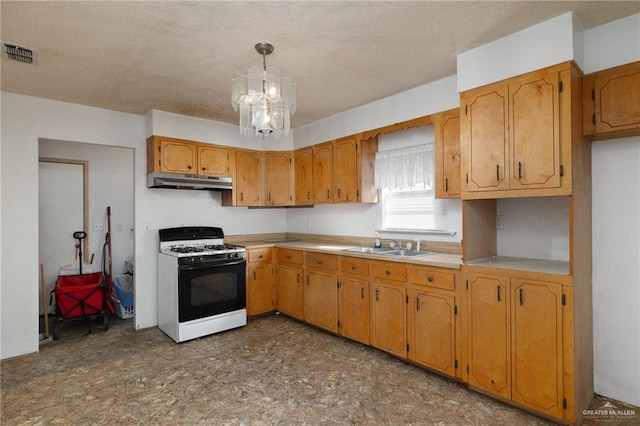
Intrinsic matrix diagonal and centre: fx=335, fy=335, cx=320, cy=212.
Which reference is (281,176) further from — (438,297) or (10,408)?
(10,408)

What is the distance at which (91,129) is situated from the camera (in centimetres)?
373

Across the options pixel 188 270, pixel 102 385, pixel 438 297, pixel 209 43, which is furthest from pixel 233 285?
pixel 209 43

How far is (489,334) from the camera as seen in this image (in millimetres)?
2377

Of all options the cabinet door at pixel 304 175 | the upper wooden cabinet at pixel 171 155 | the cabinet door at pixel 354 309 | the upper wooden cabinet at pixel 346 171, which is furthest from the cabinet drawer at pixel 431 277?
the upper wooden cabinet at pixel 171 155

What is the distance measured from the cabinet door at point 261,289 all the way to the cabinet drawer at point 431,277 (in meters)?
2.11

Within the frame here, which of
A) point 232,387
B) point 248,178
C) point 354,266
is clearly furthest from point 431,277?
point 248,178

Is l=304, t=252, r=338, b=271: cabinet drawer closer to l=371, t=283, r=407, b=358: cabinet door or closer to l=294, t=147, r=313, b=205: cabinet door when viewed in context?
l=371, t=283, r=407, b=358: cabinet door

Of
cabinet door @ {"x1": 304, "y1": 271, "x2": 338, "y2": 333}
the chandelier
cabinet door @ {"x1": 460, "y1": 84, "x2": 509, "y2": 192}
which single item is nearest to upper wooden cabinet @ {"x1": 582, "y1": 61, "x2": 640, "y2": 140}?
cabinet door @ {"x1": 460, "y1": 84, "x2": 509, "y2": 192}

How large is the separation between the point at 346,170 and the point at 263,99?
189 cm

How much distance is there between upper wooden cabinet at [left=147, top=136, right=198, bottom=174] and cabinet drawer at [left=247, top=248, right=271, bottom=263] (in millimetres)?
1208

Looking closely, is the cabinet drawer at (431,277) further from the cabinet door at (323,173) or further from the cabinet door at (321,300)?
the cabinet door at (323,173)

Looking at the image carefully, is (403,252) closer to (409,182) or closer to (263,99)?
(409,182)

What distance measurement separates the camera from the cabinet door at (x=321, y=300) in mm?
3625

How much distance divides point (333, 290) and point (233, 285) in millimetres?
1205
